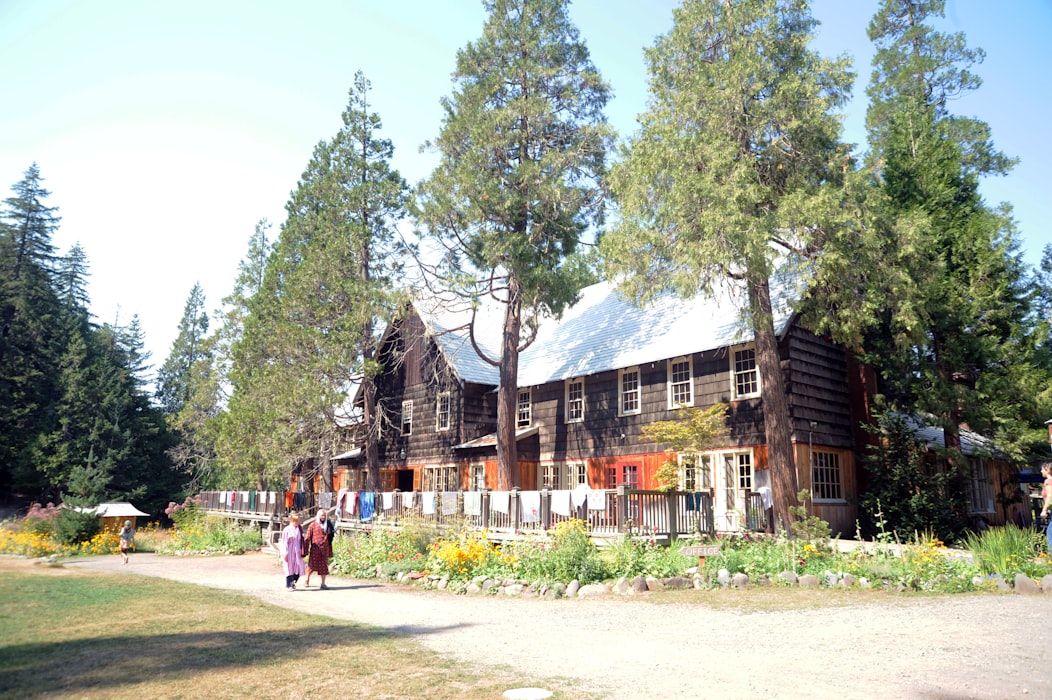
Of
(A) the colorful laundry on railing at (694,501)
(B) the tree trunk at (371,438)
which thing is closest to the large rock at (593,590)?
(A) the colorful laundry on railing at (694,501)

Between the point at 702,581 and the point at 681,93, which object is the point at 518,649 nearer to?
the point at 702,581

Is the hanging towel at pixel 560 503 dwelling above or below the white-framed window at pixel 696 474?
below

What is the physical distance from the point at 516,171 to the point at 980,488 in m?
20.4

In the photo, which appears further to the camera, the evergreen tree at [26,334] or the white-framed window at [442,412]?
the evergreen tree at [26,334]

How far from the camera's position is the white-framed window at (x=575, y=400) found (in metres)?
28.1

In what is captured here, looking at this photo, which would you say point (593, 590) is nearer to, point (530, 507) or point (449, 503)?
point (530, 507)

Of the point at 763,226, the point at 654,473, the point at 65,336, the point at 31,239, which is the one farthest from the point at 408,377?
the point at 31,239

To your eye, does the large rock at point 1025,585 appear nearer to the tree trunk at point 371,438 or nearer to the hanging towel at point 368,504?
the hanging towel at point 368,504

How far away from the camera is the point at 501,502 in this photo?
20516 millimetres

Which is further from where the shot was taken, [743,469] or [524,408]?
[524,408]

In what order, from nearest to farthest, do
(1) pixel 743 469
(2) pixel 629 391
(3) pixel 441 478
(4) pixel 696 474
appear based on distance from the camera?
(1) pixel 743 469
(4) pixel 696 474
(2) pixel 629 391
(3) pixel 441 478

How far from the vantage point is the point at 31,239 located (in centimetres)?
5706

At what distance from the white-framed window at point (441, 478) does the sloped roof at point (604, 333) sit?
4263 mm

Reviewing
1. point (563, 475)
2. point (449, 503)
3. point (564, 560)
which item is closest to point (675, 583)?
point (564, 560)
